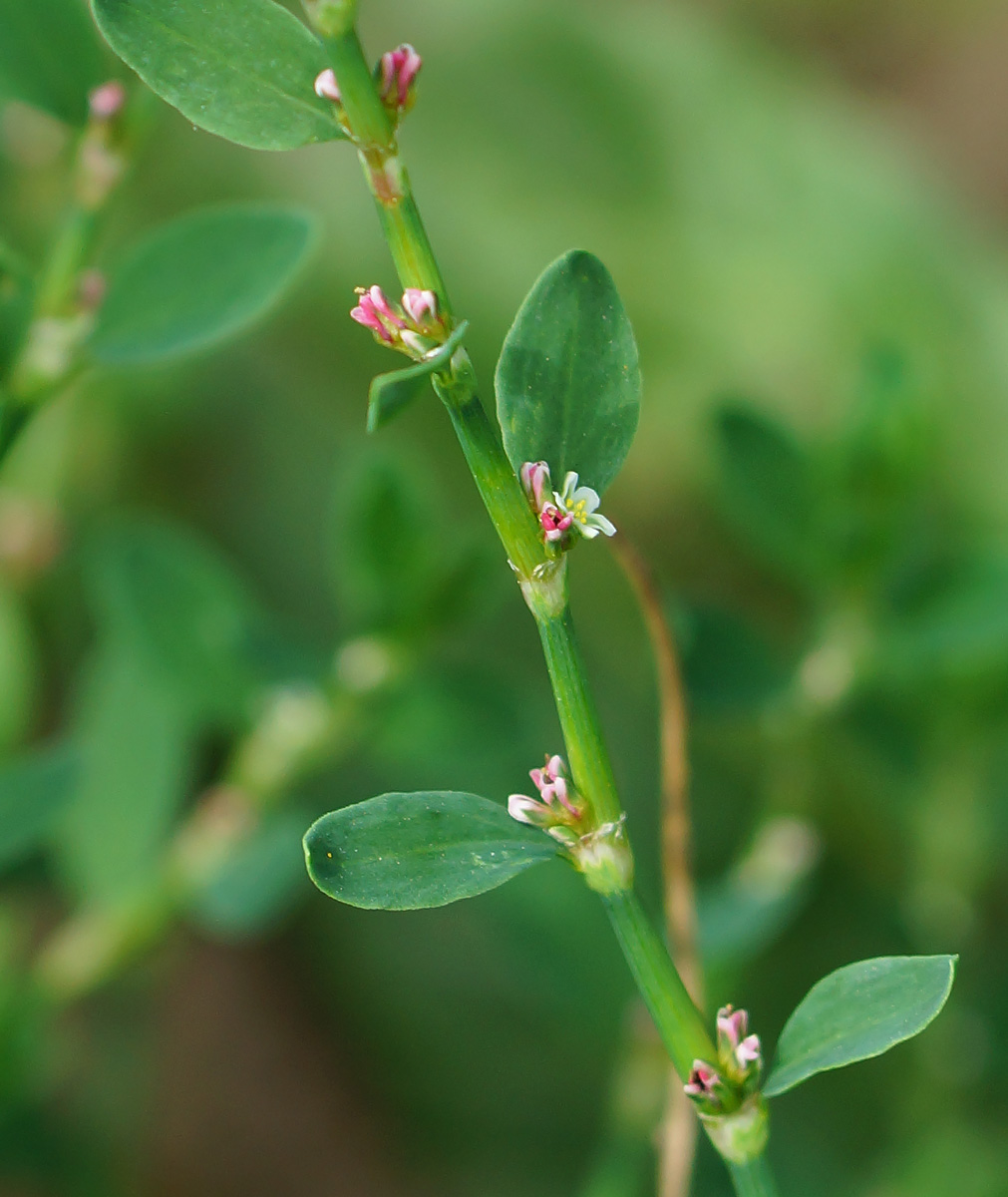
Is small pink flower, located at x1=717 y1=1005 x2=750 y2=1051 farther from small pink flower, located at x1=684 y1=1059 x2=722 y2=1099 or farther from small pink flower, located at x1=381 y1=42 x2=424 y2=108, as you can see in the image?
small pink flower, located at x1=381 y1=42 x2=424 y2=108

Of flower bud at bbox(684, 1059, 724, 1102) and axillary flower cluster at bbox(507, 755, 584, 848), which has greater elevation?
axillary flower cluster at bbox(507, 755, 584, 848)

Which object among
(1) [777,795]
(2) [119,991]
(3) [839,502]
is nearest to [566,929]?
(1) [777,795]

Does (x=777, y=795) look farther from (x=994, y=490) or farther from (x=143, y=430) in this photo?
(x=143, y=430)

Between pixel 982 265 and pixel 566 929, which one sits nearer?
pixel 566 929

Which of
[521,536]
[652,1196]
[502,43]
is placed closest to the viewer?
[521,536]

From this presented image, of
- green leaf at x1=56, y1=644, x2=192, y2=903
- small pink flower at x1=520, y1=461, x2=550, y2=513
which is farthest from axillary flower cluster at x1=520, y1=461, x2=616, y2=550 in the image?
green leaf at x1=56, y1=644, x2=192, y2=903
